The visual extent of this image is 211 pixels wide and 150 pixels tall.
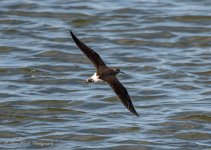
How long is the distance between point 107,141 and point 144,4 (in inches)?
266

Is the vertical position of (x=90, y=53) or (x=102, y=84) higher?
(x=90, y=53)

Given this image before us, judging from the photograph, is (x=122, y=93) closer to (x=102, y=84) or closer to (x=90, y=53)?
(x=90, y=53)

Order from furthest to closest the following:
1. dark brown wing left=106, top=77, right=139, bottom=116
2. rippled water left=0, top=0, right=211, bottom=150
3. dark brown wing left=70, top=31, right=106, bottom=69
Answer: rippled water left=0, top=0, right=211, bottom=150 < dark brown wing left=106, top=77, right=139, bottom=116 < dark brown wing left=70, top=31, right=106, bottom=69

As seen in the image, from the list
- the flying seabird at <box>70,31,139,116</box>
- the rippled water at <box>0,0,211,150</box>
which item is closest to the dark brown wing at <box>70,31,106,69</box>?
the flying seabird at <box>70,31,139,116</box>

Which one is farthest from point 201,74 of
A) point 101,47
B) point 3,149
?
point 3,149

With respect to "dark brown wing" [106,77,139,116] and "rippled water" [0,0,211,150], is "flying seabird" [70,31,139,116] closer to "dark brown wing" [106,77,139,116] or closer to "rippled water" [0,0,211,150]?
"dark brown wing" [106,77,139,116]

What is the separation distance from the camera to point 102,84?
1390 centimetres

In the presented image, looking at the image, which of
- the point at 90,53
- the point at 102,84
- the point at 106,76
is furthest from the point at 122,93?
the point at 102,84

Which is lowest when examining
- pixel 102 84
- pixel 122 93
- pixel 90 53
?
pixel 102 84

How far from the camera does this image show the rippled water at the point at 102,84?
11508 mm

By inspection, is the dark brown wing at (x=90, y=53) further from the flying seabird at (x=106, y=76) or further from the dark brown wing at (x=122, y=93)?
the dark brown wing at (x=122, y=93)

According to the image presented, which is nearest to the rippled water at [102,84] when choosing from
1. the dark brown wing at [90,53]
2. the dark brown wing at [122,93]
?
the dark brown wing at [122,93]

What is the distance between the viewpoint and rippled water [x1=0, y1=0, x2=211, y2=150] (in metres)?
11.5

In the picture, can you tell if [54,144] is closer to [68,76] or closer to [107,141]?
[107,141]
